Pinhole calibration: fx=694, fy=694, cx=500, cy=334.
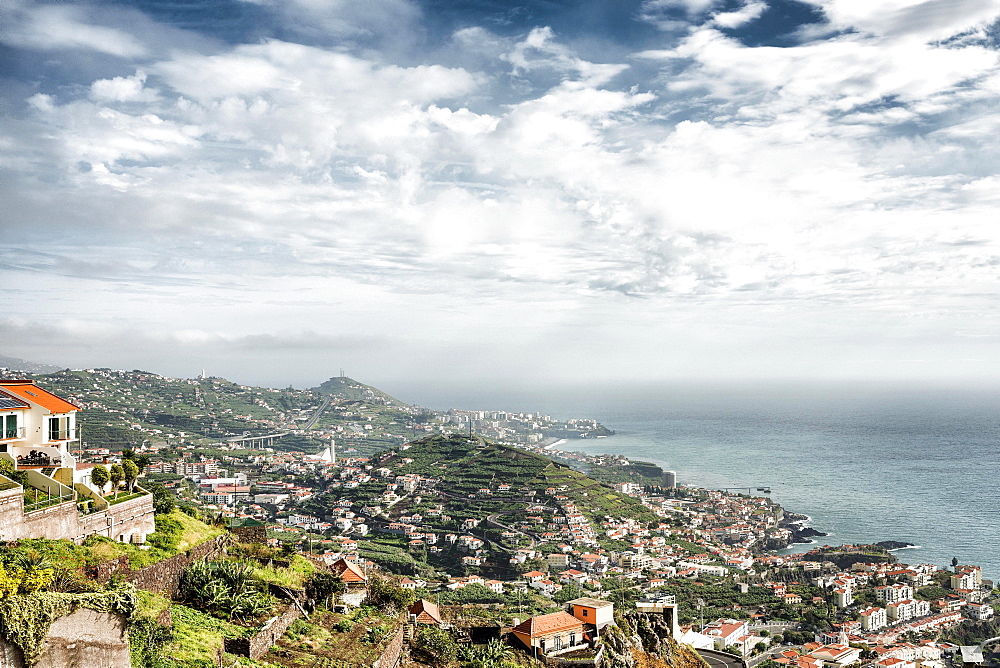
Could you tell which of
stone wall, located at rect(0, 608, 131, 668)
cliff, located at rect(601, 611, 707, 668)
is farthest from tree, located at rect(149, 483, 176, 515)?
cliff, located at rect(601, 611, 707, 668)

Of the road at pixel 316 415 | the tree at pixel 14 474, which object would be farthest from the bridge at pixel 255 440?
the tree at pixel 14 474

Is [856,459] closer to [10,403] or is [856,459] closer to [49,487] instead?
[10,403]

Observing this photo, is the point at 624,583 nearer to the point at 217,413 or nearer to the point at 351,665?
the point at 351,665

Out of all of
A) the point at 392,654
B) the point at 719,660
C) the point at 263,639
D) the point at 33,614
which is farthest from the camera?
the point at 719,660

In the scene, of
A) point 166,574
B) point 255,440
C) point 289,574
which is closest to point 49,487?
point 166,574

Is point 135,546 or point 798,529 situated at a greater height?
point 135,546

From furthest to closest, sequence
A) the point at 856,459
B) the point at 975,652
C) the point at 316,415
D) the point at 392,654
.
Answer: the point at 316,415 → the point at 856,459 → the point at 975,652 → the point at 392,654

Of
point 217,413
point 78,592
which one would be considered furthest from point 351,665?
point 217,413

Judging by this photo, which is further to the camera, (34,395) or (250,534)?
(250,534)
